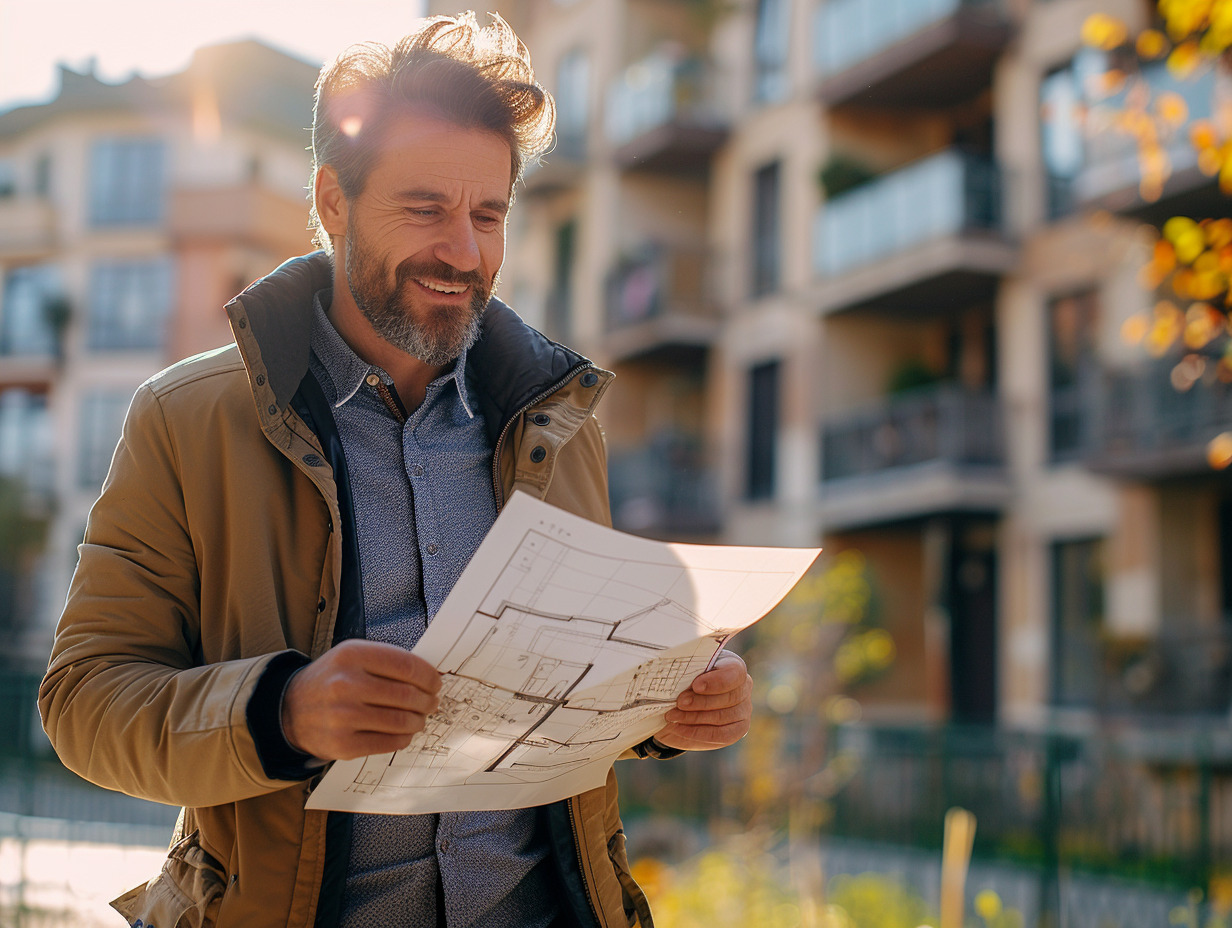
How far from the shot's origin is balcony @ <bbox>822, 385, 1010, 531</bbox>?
1622 centimetres

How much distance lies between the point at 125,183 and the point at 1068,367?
2462 centimetres

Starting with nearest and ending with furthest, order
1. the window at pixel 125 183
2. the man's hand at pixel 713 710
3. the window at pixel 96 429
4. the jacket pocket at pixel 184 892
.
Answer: the jacket pocket at pixel 184 892 < the man's hand at pixel 713 710 < the window at pixel 96 429 < the window at pixel 125 183

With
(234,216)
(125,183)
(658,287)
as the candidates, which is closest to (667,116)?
(658,287)

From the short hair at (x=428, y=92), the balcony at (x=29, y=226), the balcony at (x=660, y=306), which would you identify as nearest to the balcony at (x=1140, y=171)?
the balcony at (x=660, y=306)

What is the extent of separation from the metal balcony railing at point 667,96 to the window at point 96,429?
15245 millimetres

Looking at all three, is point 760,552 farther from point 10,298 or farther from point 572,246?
point 10,298

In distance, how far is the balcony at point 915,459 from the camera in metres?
16.2

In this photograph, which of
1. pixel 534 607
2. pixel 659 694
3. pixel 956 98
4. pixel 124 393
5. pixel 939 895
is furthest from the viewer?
pixel 124 393

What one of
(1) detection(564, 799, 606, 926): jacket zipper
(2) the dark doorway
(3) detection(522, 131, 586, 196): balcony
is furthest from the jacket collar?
(3) detection(522, 131, 586, 196): balcony

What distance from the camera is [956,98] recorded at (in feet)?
59.4

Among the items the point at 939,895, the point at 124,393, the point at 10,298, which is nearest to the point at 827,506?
the point at 939,895

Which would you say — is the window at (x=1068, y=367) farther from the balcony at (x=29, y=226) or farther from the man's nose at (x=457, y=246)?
the balcony at (x=29, y=226)

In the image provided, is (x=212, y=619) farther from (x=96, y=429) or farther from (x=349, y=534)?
(x=96, y=429)

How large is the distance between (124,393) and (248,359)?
106 ft
